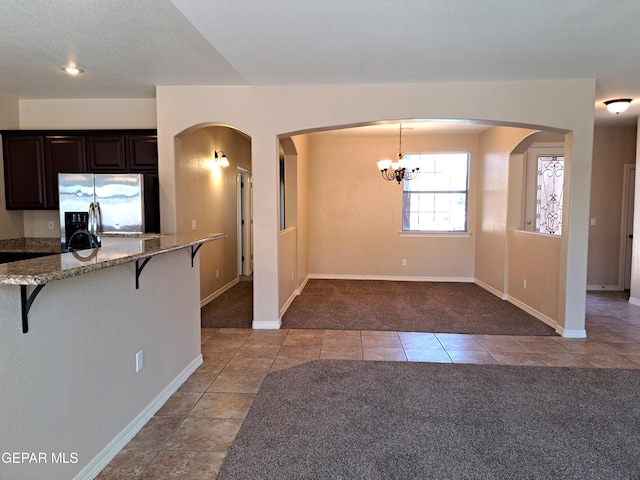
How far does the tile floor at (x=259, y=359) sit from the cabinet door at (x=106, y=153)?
2.14 meters

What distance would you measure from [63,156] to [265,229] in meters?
2.49

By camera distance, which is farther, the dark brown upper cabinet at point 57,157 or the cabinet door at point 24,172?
A: the cabinet door at point 24,172

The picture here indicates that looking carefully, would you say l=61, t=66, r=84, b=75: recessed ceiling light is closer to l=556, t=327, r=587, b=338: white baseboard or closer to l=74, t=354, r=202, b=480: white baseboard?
l=74, t=354, r=202, b=480: white baseboard

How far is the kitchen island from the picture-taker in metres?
1.46

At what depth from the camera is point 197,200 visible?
4.92 m

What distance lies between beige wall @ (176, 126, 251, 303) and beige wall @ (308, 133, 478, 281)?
4.77 feet

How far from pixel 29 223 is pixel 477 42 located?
537 cm

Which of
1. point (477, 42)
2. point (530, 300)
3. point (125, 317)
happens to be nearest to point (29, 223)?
point (125, 317)

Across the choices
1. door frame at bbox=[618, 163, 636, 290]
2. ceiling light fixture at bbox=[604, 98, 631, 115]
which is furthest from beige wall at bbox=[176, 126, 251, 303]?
door frame at bbox=[618, 163, 636, 290]

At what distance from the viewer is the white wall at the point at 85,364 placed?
1.48 m

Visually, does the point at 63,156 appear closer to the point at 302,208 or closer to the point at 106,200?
the point at 106,200

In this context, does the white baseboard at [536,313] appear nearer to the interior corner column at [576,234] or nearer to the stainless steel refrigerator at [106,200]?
the interior corner column at [576,234]

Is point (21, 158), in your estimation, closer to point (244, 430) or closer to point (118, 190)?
point (118, 190)

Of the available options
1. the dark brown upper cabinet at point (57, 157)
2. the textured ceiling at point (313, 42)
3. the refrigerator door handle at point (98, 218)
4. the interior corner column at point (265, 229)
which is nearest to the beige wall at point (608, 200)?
the textured ceiling at point (313, 42)
